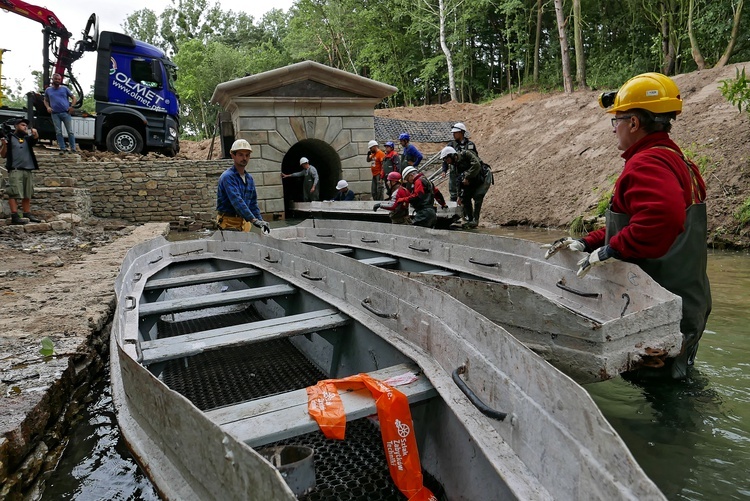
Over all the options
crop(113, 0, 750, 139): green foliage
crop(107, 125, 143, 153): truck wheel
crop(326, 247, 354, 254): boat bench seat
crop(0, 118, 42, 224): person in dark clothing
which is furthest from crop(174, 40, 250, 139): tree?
crop(326, 247, 354, 254): boat bench seat

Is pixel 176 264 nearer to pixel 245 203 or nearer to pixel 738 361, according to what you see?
pixel 245 203

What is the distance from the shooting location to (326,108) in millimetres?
14523

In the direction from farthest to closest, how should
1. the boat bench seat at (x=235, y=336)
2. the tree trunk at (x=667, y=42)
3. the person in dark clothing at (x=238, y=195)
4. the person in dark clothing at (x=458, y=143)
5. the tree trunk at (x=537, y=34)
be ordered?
the tree trunk at (x=537, y=34), the tree trunk at (x=667, y=42), the person in dark clothing at (x=458, y=143), the person in dark clothing at (x=238, y=195), the boat bench seat at (x=235, y=336)

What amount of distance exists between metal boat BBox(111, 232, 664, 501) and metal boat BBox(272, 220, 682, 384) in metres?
0.63

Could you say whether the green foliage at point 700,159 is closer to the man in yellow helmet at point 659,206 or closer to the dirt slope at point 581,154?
the dirt slope at point 581,154

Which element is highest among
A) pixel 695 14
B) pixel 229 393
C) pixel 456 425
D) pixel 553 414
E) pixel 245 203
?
pixel 695 14

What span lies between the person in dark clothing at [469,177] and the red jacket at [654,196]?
7.15 meters

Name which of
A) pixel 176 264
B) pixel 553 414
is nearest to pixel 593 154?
pixel 176 264

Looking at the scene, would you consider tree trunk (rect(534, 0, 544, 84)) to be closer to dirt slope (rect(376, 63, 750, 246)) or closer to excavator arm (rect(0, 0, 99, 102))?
dirt slope (rect(376, 63, 750, 246))

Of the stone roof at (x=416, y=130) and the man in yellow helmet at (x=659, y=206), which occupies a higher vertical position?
the stone roof at (x=416, y=130)

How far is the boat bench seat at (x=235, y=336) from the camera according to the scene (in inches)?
107

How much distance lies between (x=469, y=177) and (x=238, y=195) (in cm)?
520

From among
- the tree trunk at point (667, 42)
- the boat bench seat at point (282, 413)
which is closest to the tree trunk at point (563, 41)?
the tree trunk at point (667, 42)

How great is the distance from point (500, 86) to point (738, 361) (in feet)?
92.8
